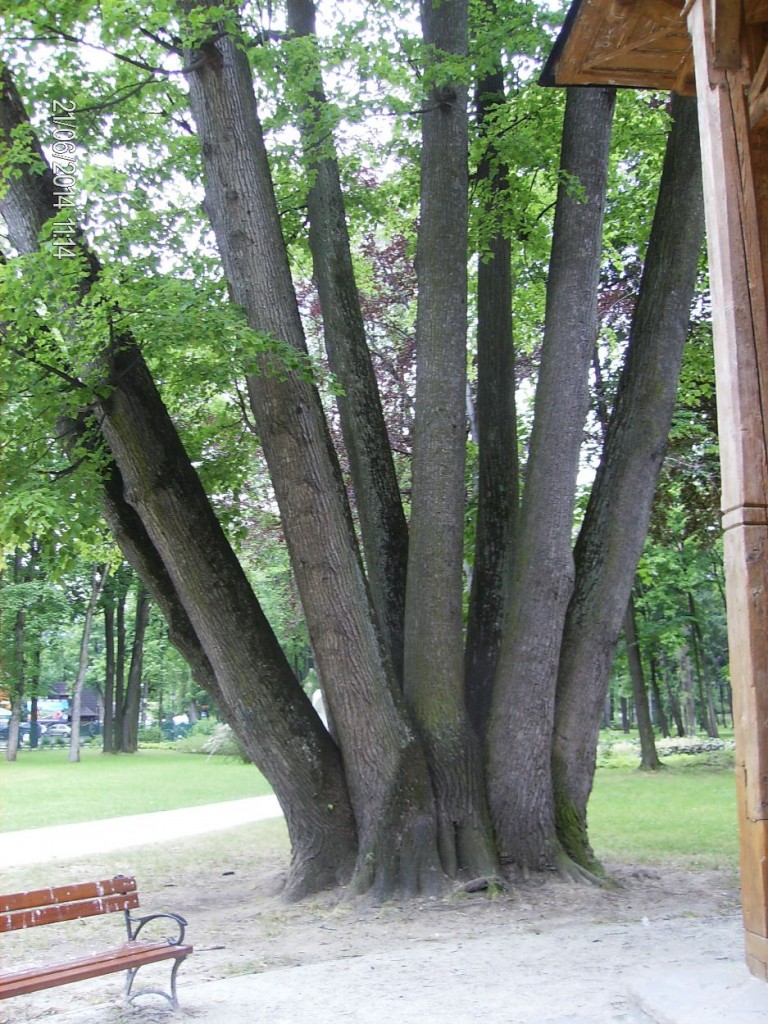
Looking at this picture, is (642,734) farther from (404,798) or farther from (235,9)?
(235,9)

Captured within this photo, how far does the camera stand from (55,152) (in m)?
8.82

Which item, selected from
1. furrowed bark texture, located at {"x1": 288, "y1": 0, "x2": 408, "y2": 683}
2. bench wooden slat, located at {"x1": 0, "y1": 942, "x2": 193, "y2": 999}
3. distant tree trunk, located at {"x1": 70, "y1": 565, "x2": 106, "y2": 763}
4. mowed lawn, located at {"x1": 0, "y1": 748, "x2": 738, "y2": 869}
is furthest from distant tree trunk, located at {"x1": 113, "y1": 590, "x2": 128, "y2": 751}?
bench wooden slat, located at {"x1": 0, "y1": 942, "x2": 193, "y2": 999}

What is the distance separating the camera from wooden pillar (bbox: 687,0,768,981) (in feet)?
13.1

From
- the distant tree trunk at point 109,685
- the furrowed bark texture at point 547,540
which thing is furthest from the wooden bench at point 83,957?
the distant tree trunk at point 109,685

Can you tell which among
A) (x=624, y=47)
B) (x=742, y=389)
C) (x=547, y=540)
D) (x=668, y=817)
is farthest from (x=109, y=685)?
(x=742, y=389)

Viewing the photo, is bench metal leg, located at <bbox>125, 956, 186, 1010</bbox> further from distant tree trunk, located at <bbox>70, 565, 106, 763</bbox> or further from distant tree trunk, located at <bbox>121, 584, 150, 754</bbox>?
distant tree trunk, located at <bbox>121, 584, 150, 754</bbox>

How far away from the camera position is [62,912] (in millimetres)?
5555

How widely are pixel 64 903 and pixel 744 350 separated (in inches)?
190

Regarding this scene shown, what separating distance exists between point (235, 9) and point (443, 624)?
5.72 metres

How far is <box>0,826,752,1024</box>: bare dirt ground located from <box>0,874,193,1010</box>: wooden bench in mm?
322

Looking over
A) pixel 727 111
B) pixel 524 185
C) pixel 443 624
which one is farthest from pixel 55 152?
pixel 727 111

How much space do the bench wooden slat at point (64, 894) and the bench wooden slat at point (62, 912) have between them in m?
0.03

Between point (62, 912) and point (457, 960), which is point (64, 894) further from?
point (457, 960)

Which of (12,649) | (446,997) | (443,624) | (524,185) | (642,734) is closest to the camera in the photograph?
(446,997)
